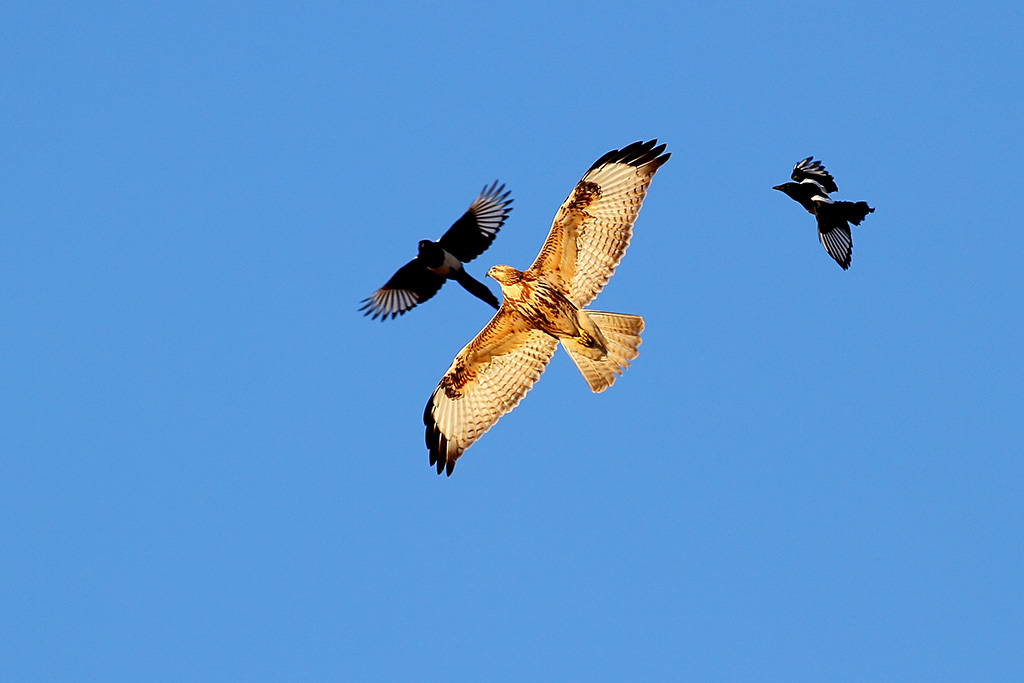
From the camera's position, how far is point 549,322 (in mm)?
12820

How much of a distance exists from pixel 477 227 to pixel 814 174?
4.60 metres

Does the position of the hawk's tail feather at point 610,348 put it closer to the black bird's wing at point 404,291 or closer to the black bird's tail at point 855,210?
the black bird's tail at point 855,210

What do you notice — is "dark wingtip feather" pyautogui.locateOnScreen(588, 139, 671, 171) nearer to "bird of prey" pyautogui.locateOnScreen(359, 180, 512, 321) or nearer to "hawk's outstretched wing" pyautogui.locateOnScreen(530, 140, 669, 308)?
"hawk's outstretched wing" pyautogui.locateOnScreen(530, 140, 669, 308)

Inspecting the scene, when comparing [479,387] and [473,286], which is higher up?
[473,286]

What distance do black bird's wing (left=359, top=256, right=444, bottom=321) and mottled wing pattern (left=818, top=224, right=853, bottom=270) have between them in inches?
201

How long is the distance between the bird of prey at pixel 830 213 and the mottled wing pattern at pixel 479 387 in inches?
130

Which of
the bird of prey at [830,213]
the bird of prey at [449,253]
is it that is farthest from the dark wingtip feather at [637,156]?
the bird of prey at [449,253]

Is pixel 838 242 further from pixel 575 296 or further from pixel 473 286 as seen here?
pixel 473 286

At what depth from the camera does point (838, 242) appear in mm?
14250

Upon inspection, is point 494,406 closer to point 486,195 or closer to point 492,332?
point 492,332

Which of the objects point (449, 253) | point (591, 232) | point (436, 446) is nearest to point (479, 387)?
point (436, 446)

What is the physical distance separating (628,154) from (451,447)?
11.3ft

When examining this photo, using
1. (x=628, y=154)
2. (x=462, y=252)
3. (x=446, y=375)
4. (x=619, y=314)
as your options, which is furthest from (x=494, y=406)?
(x=462, y=252)

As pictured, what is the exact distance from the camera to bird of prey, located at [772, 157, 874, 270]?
14086mm
